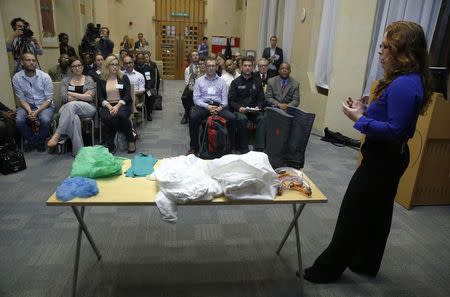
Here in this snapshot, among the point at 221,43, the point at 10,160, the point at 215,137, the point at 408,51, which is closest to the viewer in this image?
the point at 408,51

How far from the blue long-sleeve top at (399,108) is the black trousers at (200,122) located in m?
2.78

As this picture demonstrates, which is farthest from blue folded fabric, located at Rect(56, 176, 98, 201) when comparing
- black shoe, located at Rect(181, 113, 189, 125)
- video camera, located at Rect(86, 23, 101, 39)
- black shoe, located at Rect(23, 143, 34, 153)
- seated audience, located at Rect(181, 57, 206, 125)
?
video camera, located at Rect(86, 23, 101, 39)

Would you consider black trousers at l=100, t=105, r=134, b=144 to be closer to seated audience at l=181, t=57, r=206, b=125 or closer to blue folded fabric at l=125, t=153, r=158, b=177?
seated audience at l=181, t=57, r=206, b=125

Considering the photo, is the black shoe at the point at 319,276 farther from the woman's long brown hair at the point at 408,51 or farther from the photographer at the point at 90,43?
the photographer at the point at 90,43

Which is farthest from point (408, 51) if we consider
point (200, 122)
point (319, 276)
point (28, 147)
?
point (28, 147)

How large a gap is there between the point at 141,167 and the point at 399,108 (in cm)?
141

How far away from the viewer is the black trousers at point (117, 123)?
4316mm

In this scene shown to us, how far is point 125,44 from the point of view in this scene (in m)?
10.6

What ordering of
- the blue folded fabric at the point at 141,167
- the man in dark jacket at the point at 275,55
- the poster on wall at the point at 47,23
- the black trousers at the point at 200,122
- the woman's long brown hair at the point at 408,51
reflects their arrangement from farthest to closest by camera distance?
the man in dark jacket at the point at 275,55, the poster on wall at the point at 47,23, the black trousers at the point at 200,122, the blue folded fabric at the point at 141,167, the woman's long brown hair at the point at 408,51

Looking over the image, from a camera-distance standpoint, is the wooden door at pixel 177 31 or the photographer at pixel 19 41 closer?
the photographer at pixel 19 41

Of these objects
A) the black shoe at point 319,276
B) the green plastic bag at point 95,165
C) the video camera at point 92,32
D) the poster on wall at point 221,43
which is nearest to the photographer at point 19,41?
the video camera at point 92,32

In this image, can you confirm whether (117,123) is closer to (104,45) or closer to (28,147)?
(28,147)

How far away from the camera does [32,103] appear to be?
14.0ft

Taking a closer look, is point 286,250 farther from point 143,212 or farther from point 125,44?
point 125,44
